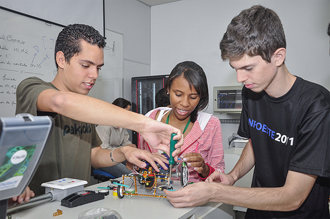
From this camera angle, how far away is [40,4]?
3143mm

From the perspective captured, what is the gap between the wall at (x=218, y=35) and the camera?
3.79m

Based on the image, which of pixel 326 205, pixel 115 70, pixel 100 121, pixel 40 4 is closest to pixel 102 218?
pixel 100 121

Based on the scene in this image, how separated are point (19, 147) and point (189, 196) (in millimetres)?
727

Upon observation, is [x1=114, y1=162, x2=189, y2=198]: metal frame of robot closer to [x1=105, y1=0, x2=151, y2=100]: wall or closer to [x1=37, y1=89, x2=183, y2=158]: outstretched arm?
[x1=37, y1=89, x2=183, y2=158]: outstretched arm

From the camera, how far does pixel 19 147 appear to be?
63 cm

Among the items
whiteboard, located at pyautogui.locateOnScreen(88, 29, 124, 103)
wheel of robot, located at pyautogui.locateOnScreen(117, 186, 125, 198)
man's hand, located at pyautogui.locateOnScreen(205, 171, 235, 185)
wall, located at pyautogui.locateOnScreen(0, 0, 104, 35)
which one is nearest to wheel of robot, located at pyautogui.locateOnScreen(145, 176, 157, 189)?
wheel of robot, located at pyautogui.locateOnScreen(117, 186, 125, 198)

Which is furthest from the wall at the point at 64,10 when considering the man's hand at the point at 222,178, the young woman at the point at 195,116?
the man's hand at the point at 222,178

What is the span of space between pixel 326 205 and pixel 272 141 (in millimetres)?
361

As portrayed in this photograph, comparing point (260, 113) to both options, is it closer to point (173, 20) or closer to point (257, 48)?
point (257, 48)

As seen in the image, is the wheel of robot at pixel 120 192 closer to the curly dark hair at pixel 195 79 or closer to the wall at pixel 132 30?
the curly dark hair at pixel 195 79

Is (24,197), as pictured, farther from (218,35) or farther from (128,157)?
(218,35)

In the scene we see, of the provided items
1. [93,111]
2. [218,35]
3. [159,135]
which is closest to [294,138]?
[159,135]

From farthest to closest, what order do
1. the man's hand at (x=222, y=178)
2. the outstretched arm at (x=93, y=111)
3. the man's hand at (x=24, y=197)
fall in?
1. the man's hand at (x=222, y=178)
2. the man's hand at (x=24, y=197)
3. the outstretched arm at (x=93, y=111)

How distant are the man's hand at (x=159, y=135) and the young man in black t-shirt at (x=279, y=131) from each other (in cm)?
21
